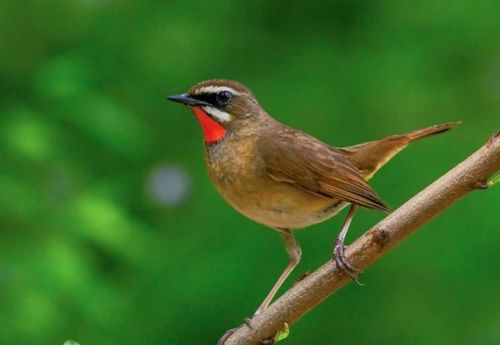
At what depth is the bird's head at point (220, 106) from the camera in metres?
3.79

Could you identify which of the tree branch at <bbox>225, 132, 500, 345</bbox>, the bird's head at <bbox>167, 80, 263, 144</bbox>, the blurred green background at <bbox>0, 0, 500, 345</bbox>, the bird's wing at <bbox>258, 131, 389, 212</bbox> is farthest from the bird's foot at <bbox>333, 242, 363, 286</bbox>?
the blurred green background at <bbox>0, 0, 500, 345</bbox>

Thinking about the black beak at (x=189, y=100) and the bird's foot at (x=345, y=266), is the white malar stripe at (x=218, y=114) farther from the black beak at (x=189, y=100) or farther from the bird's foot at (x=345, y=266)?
the bird's foot at (x=345, y=266)

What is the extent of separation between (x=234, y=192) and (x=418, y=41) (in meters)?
3.58

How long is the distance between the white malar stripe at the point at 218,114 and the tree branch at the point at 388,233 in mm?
960

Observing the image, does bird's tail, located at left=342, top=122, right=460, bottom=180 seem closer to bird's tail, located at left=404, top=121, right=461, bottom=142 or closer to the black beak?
bird's tail, located at left=404, top=121, right=461, bottom=142

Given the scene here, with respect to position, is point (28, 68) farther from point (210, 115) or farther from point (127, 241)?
point (210, 115)

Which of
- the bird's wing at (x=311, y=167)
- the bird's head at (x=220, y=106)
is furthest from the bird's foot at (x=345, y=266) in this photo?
the bird's head at (x=220, y=106)

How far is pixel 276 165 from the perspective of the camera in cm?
408

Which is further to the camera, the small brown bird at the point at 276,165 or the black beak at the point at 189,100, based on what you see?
the small brown bird at the point at 276,165

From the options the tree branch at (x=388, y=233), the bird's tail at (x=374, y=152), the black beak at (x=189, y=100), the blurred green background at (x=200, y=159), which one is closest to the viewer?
the tree branch at (x=388, y=233)

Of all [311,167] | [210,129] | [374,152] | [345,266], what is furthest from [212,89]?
[345,266]

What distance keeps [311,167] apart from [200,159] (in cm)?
269

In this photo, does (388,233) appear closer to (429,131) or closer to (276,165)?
(429,131)

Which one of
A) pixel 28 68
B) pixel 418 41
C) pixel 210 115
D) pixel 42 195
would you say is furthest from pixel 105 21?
pixel 210 115
